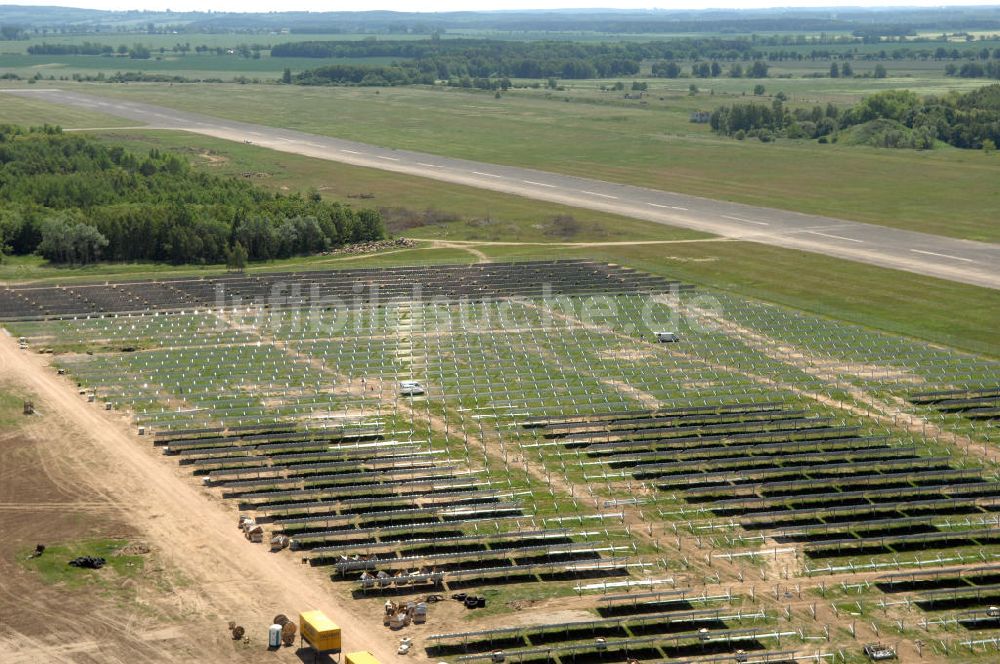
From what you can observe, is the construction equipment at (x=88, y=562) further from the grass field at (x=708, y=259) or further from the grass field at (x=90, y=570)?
the grass field at (x=708, y=259)

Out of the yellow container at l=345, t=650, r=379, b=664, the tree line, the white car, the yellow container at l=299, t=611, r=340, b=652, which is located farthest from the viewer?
the tree line

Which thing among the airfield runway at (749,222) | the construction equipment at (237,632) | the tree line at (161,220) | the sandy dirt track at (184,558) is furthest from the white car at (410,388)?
the airfield runway at (749,222)

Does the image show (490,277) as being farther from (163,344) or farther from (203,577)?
(203,577)

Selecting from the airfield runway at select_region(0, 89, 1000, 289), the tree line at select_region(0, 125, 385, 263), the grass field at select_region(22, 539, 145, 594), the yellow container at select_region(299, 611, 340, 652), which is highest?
the tree line at select_region(0, 125, 385, 263)

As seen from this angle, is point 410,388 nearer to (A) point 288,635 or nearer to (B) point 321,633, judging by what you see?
(A) point 288,635

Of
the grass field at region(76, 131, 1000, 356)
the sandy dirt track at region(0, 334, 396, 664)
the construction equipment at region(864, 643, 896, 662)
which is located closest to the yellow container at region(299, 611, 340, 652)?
the sandy dirt track at region(0, 334, 396, 664)

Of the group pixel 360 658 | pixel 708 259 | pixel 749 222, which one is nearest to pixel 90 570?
Result: pixel 360 658

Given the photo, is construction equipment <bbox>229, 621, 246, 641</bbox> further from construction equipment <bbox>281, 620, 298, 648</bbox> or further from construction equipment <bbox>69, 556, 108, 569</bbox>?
construction equipment <bbox>69, 556, 108, 569</bbox>
